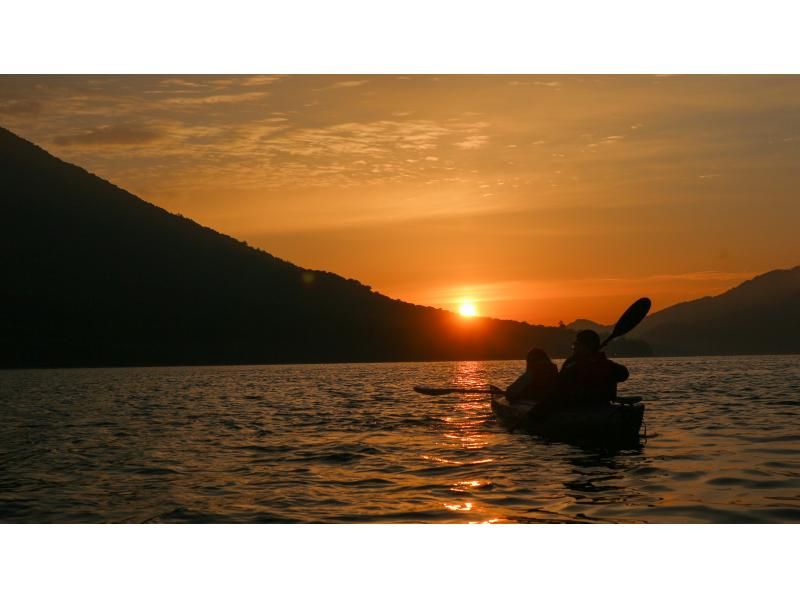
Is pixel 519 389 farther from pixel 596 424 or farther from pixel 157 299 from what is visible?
pixel 157 299

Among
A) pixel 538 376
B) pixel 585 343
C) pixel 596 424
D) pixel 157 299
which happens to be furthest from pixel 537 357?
pixel 157 299

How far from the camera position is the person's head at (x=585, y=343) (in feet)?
66.5

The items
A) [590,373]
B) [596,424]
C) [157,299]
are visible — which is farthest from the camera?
[157,299]

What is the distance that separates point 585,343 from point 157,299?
5192 inches

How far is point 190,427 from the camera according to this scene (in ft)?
90.8

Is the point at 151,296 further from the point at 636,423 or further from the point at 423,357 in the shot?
the point at 636,423

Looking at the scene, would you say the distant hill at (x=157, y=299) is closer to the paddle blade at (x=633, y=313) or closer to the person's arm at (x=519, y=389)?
the person's arm at (x=519, y=389)

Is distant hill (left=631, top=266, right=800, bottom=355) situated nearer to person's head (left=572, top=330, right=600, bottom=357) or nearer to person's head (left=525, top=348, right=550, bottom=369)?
person's head (left=525, top=348, right=550, bottom=369)

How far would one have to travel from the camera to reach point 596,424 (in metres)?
20.3

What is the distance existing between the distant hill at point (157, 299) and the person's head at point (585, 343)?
10984 centimetres

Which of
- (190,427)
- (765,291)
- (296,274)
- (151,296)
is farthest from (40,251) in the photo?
(765,291)

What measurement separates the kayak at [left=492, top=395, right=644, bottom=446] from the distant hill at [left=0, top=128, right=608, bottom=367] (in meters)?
108

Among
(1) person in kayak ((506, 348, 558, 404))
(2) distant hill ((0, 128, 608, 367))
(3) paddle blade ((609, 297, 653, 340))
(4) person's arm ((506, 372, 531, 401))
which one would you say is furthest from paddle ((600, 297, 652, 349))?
(2) distant hill ((0, 128, 608, 367))
